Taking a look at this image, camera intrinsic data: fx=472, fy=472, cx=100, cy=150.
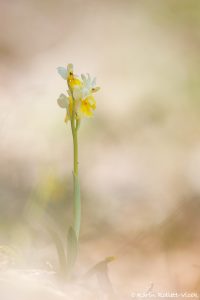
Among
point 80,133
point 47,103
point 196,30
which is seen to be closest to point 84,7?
point 196,30

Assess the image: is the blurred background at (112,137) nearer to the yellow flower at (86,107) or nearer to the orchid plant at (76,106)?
the orchid plant at (76,106)

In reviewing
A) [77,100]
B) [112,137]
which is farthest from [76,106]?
[112,137]

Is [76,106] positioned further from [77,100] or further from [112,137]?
[112,137]

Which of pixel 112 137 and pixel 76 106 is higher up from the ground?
pixel 112 137

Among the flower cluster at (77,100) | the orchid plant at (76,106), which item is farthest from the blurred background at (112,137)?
the flower cluster at (77,100)

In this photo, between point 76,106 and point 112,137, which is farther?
point 112,137

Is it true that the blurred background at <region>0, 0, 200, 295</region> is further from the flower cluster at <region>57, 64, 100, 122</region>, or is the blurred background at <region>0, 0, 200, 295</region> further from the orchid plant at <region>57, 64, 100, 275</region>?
the flower cluster at <region>57, 64, 100, 122</region>

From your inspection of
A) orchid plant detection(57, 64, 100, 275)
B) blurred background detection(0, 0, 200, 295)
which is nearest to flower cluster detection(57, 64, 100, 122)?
orchid plant detection(57, 64, 100, 275)

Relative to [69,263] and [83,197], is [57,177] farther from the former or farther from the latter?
[69,263]
